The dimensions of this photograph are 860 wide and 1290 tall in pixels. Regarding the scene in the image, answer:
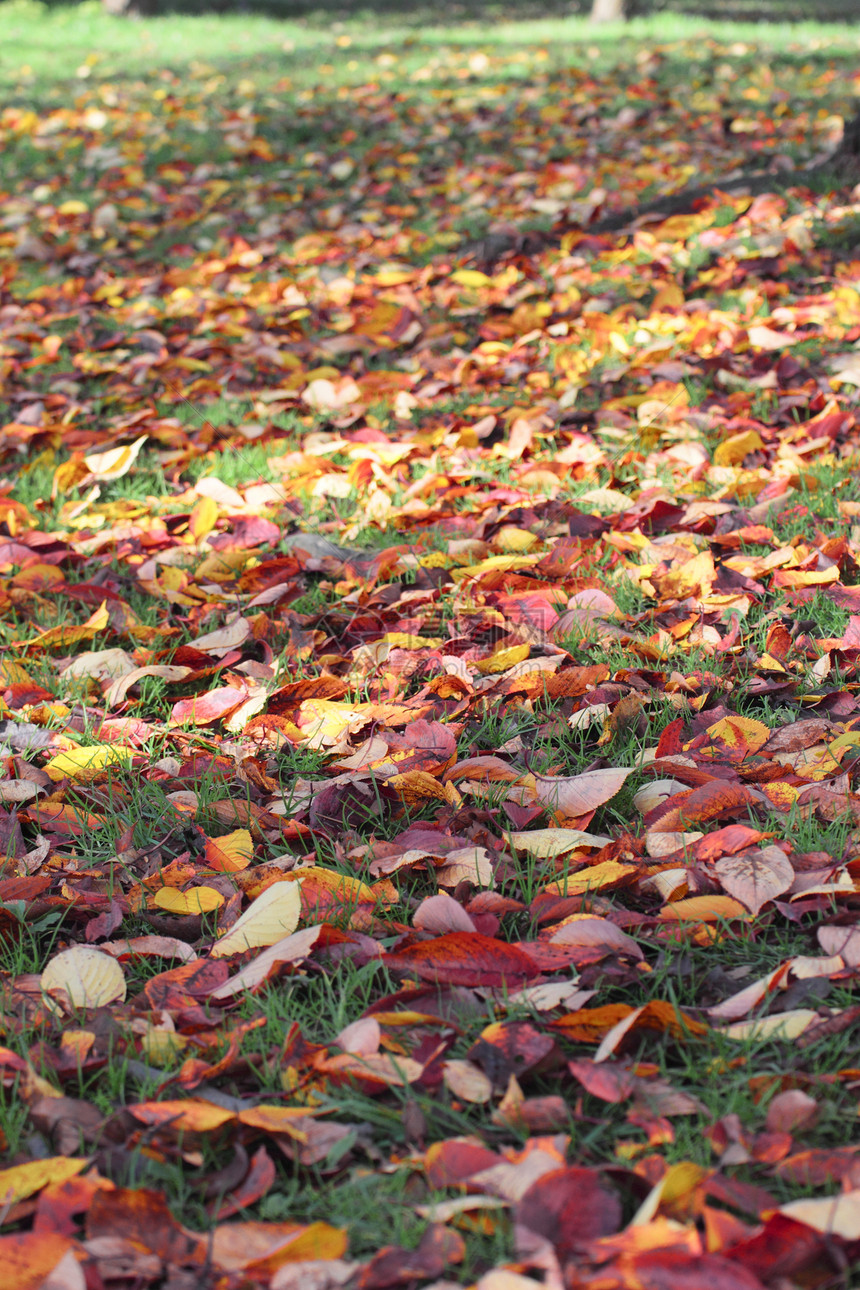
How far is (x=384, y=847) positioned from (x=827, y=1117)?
2.42 feet

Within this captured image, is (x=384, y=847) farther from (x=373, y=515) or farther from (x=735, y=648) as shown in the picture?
(x=373, y=515)

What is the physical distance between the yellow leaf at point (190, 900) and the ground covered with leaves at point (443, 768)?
0.06 feet

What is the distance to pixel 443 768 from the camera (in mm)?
1876

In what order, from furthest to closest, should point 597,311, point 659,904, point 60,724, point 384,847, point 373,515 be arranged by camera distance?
point 597,311
point 373,515
point 60,724
point 384,847
point 659,904

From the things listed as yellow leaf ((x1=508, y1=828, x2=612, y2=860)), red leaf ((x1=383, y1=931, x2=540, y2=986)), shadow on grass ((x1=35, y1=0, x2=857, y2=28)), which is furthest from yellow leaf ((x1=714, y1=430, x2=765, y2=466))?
shadow on grass ((x1=35, y1=0, x2=857, y2=28))

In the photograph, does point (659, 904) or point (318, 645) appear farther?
point (318, 645)

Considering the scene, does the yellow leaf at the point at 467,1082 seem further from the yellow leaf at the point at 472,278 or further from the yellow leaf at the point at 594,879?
the yellow leaf at the point at 472,278

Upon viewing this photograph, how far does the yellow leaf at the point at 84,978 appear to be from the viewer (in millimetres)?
1472

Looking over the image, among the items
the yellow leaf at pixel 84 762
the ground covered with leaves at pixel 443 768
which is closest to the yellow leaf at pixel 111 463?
the ground covered with leaves at pixel 443 768

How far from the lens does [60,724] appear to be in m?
2.17

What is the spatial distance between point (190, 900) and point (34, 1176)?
49 cm

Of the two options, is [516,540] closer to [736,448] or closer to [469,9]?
[736,448]

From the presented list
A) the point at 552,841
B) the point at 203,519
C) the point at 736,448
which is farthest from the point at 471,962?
the point at 736,448

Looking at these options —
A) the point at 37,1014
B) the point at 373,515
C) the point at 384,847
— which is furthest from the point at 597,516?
the point at 37,1014
